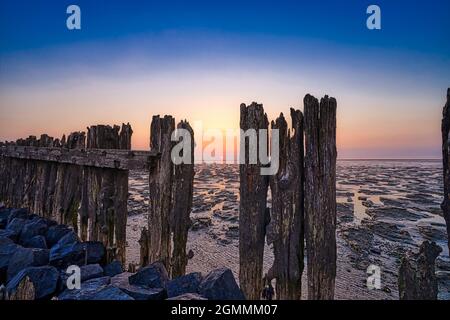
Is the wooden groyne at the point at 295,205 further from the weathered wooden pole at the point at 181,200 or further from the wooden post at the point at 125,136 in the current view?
the wooden post at the point at 125,136

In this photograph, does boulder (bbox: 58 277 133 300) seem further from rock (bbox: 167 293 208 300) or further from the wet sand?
the wet sand

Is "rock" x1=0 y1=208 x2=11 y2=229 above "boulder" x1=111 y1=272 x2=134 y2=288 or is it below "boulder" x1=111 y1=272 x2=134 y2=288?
below

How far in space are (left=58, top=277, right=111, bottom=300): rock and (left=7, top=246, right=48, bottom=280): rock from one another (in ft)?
3.65

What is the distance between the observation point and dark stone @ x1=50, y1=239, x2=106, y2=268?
4355 millimetres

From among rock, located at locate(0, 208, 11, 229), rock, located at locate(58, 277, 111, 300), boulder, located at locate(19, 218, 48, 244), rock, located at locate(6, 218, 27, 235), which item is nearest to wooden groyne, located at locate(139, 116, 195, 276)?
rock, located at locate(58, 277, 111, 300)

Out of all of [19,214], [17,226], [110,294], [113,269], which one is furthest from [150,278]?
[19,214]

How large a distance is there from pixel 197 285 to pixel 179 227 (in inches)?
29.1

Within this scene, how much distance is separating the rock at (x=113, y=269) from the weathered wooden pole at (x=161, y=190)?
67 cm

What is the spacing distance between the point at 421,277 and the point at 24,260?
4.64 m

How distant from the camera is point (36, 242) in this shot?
518 centimetres

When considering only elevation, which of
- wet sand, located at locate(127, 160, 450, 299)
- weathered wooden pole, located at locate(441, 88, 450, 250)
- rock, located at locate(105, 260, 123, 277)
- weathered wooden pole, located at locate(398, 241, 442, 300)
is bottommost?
wet sand, located at locate(127, 160, 450, 299)

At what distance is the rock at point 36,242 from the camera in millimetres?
5121

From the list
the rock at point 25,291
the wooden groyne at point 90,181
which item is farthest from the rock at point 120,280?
the wooden groyne at point 90,181
